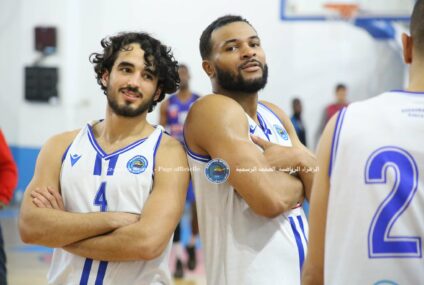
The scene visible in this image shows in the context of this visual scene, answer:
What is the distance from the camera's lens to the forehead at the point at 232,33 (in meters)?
3.51

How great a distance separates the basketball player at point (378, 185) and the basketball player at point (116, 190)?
115 centimetres

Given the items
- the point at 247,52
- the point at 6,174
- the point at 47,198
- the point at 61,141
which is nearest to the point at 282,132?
the point at 247,52

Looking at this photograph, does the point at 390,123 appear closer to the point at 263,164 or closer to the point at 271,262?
the point at 263,164

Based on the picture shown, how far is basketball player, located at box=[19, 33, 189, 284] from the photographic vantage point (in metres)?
3.07

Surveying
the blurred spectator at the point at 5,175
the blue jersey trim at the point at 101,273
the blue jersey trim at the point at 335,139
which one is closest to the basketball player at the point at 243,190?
the blue jersey trim at the point at 101,273

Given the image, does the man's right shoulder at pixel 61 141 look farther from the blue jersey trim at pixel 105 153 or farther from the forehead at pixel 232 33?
the forehead at pixel 232 33

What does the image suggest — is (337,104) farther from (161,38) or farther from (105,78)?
(105,78)

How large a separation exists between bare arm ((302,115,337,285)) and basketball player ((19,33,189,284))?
3.20 ft

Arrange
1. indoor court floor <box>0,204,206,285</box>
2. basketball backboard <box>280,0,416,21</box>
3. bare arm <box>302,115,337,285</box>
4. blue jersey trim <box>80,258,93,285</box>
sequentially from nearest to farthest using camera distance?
bare arm <box>302,115,337,285</box>
blue jersey trim <box>80,258,93,285</box>
indoor court floor <box>0,204,206,285</box>
basketball backboard <box>280,0,416,21</box>

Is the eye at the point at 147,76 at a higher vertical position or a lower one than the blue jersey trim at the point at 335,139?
higher

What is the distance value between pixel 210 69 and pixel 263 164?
748 millimetres

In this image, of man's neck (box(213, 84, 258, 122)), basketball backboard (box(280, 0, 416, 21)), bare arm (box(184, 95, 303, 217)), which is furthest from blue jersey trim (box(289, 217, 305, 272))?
basketball backboard (box(280, 0, 416, 21))

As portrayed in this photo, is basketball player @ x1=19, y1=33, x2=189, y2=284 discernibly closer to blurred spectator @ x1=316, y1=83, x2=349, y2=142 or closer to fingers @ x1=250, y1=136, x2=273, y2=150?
fingers @ x1=250, y1=136, x2=273, y2=150

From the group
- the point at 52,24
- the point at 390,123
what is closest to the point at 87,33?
the point at 52,24
